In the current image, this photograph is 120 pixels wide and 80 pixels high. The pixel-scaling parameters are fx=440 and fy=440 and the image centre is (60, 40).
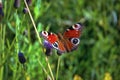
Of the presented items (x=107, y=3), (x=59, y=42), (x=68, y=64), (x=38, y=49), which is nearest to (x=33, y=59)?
(x=38, y=49)

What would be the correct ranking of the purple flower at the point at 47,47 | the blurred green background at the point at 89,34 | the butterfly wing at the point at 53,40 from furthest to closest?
the blurred green background at the point at 89,34
the purple flower at the point at 47,47
the butterfly wing at the point at 53,40

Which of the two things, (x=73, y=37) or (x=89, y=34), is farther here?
(x=89, y=34)

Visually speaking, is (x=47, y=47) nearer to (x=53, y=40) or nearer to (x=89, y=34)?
(x=53, y=40)

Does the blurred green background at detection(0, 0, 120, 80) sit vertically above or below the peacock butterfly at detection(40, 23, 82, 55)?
below

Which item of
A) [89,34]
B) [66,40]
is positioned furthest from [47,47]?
[89,34]

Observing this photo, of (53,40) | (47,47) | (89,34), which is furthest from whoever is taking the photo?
(89,34)

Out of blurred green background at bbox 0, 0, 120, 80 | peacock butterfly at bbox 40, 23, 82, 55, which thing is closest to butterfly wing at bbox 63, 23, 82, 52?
peacock butterfly at bbox 40, 23, 82, 55

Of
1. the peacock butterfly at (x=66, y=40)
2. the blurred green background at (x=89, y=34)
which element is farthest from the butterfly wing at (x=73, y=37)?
the blurred green background at (x=89, y=34)

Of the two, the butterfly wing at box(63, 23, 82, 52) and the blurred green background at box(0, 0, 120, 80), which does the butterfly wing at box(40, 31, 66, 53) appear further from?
the blurred green background at box(0, 0, 120, 80)

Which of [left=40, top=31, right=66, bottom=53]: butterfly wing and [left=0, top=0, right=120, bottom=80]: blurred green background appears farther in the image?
[left=0, top=0, right=120, bottom=80]: blurred green background

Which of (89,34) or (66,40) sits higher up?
(66,40)

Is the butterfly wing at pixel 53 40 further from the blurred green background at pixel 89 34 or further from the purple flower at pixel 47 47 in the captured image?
the blurred green background at pixel 89 34

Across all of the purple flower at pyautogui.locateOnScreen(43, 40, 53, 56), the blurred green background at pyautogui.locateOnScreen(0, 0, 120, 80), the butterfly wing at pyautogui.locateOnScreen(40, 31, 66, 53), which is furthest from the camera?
the blurred green background at pyautogui.locateOnScreen(0, 0, 120, 80)
